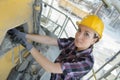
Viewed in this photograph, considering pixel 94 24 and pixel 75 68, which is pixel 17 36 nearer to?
pixel 75 68

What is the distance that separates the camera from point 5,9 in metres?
3.04

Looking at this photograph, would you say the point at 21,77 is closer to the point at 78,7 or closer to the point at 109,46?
the point at 109,46

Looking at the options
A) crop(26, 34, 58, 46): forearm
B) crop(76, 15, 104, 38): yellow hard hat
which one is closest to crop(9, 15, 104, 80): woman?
crop(76, 15, 104, 38): yellow hard hat

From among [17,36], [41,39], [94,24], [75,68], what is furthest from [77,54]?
[17,36]

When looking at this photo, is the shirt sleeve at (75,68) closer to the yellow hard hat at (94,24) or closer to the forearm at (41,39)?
the yellow hard hat at (94,24)

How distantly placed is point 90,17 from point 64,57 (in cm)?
81

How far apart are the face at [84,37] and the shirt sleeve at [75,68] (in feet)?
0.87

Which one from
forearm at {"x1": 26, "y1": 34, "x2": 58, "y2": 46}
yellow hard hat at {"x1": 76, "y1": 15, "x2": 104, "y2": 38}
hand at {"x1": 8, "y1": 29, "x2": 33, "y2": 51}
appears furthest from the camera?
forearm at {"x1": 26, "y1": 34, "x2": 58, "y2": 46}

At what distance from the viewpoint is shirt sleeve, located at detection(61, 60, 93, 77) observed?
307cm

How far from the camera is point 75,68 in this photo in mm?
3088

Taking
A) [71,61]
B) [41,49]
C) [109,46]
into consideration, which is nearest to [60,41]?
[71,61]

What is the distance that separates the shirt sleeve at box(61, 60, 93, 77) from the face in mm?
265

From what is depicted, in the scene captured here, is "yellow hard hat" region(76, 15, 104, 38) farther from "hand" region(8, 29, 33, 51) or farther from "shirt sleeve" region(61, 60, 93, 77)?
"hand" region(8, 29, 33, 51)

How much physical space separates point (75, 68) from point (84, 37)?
1.62ft
